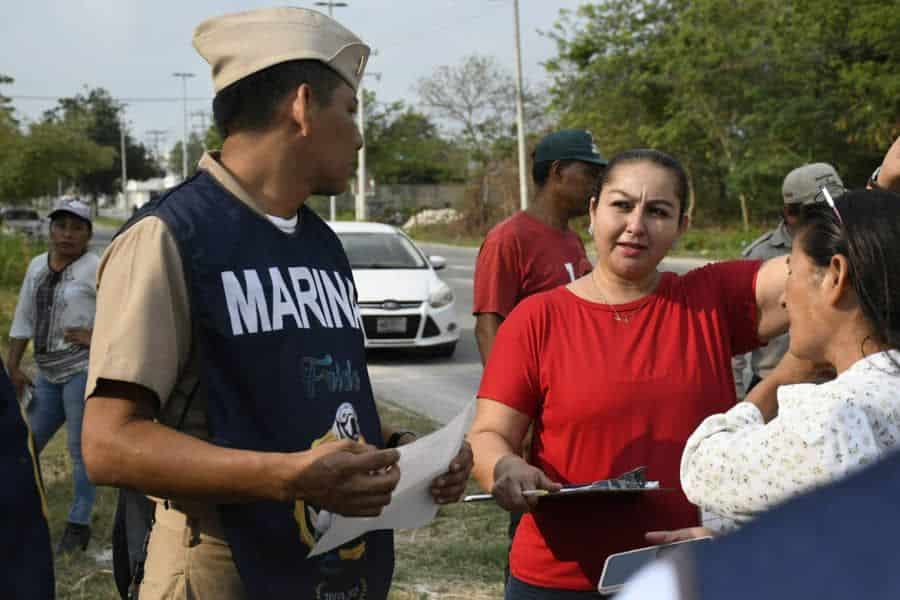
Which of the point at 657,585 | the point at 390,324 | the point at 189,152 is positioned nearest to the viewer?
the point at 657,585

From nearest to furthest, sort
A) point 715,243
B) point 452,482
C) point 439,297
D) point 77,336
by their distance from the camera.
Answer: point 452,482 < point 77,336 < point 439,297 < point 715,243

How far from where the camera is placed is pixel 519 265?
15.2 feet

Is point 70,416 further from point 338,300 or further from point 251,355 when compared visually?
point 251,355

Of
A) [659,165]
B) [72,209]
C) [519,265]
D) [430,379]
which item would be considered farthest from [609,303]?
[430,379]

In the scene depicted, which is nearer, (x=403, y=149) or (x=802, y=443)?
(x=802, y=443)

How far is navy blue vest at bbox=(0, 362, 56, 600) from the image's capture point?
1.91 m

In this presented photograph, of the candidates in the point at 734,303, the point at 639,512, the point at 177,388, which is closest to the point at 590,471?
the point at 639,512

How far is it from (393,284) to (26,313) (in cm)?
673

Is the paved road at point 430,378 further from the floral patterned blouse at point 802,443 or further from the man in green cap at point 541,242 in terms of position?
the floral patterned blouse at point 802,443

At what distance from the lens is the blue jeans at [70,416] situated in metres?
6.23

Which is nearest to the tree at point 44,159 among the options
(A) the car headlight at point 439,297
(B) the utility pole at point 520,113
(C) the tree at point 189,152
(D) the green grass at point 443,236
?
(B) the utility pole at point 520,113

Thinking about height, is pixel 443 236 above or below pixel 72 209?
above

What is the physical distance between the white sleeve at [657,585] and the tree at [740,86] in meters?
34.2

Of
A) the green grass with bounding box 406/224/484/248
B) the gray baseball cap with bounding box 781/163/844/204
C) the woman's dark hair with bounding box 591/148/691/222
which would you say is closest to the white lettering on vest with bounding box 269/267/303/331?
the woman's dark hair with bounding box 591/148/691/222
